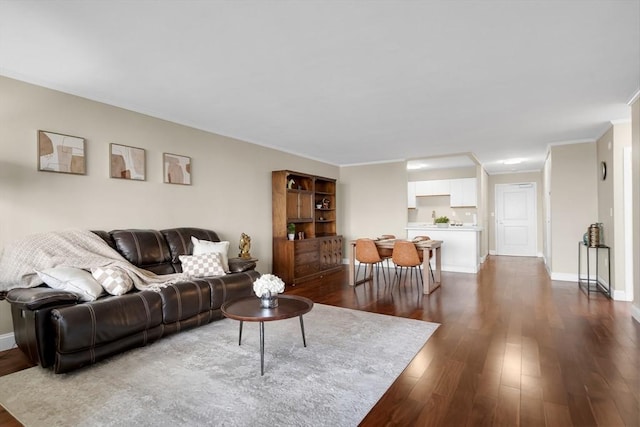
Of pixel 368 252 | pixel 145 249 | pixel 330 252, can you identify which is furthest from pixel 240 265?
pixel 330 252

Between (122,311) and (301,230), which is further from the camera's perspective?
(301,230)

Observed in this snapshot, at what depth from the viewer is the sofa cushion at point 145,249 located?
3.42 metres

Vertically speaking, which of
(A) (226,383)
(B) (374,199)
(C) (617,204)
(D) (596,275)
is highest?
(B) (374,199)

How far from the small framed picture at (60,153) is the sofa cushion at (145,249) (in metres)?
0.77

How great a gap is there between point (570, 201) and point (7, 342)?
25.2ft

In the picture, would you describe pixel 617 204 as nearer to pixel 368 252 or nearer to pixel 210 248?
pixel 368 252

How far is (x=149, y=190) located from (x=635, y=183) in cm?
562

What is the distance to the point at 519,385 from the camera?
86.1 inches

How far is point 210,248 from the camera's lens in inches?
156

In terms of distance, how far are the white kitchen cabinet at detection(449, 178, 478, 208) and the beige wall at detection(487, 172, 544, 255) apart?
49.8 inches

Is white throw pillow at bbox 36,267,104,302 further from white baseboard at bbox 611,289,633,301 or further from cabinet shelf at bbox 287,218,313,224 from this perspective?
white baseboard at bbox 611,289,633,301

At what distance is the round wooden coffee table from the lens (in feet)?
7.83

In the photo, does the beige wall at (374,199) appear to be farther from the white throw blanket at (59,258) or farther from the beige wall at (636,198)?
the white throw blanket at (59,258)

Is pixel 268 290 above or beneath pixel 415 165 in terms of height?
beneath
